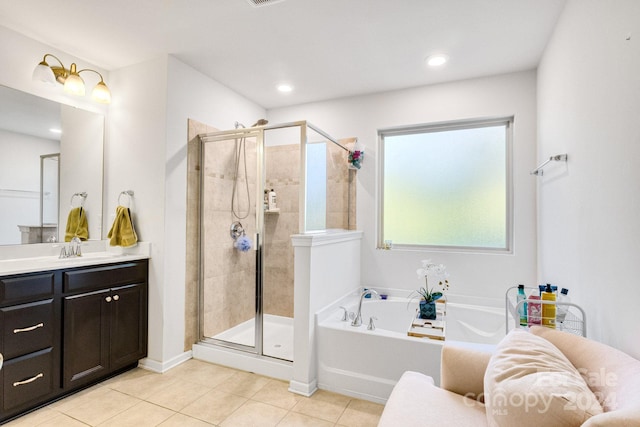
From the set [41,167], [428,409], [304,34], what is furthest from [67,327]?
[304,34]

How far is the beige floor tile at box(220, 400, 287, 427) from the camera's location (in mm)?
1974

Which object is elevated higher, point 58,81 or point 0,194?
point 58,81

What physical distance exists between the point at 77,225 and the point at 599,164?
3.67 meters

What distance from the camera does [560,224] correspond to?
7.06 feet

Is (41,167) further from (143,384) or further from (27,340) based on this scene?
(143,384)

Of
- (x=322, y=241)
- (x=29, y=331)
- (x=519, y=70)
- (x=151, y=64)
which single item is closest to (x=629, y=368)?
(x=322, y=241)

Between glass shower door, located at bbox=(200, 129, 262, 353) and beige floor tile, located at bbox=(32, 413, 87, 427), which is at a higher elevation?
glass shower door, located at bbox=(200, 129, 262, 353)

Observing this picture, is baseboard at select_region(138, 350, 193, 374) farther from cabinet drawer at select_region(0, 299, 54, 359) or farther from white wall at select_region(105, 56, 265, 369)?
cabinet drawer at select_region(0, 299, 54, 359)

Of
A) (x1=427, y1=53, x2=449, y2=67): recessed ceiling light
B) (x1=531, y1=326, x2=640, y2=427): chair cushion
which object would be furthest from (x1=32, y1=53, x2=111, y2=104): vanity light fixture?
(x1=531, y1=326, x2=640, y2=427): chair cushion

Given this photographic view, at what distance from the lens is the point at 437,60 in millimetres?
2721

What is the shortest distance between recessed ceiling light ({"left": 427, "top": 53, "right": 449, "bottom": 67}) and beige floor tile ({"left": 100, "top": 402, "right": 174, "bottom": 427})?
3288mm

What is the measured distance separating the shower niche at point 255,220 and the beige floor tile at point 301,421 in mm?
645

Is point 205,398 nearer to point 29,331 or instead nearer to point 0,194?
point 29,331

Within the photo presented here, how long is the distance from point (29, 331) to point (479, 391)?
8.61 ft
